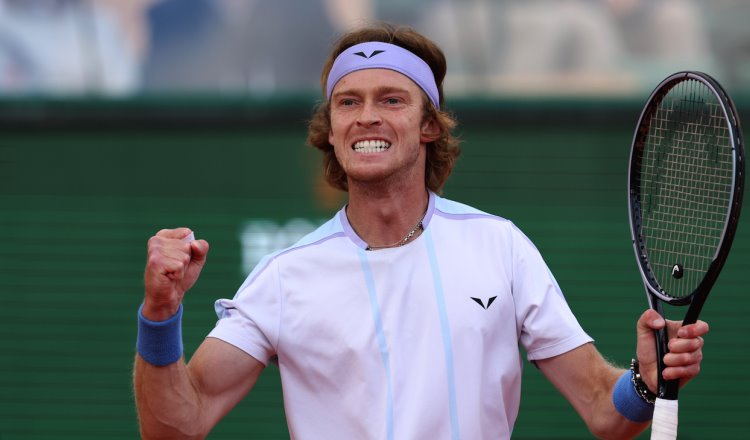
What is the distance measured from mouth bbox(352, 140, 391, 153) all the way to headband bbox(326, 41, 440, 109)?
10.6 inches

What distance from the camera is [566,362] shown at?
4066 mm

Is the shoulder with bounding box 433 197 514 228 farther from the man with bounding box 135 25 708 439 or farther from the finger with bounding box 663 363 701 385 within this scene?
the finger with bounding box 663 363 701 385

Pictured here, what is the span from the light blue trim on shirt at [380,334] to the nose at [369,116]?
397mm

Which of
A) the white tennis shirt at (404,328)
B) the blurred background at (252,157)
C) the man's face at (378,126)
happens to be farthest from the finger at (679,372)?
the blurred background at (252,157)

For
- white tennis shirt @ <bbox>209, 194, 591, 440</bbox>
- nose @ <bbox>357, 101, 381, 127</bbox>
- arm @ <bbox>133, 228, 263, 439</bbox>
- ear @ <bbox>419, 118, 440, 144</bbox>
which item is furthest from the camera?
ear @ <bbox>419, 118, 440, 144</bbox>

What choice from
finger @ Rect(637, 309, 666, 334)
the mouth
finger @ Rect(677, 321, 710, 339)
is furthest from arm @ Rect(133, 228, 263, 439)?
finger @ Rect(677, 321, 710, 339)

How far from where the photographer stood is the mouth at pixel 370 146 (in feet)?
13.6

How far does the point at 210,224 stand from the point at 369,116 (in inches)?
194

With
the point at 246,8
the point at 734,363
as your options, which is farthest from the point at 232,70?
the point at 734,363

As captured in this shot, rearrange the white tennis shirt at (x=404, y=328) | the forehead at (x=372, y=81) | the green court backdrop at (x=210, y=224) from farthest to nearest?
the green court backdrop at (x=210, y=224), the forehead at (x=372, y=81), the white tennis shirt at (x=404, y=328)

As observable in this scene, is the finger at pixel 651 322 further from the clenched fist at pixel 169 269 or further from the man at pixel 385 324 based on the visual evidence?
the clenched fist at pixel 169 269

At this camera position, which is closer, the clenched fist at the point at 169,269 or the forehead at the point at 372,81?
the clenched fist at the point at 169,269

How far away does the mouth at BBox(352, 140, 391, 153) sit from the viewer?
416 centimetres

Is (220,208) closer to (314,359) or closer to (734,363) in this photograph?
(734,363)
